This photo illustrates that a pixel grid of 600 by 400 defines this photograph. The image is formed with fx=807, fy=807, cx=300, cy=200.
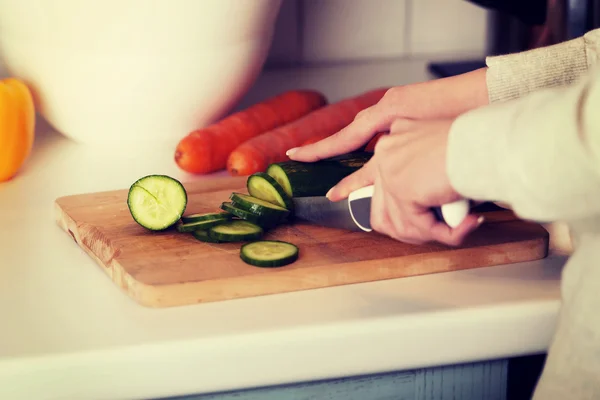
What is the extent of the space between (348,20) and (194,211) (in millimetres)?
889

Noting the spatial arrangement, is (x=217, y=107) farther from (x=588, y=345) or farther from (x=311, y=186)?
(x=588, y=345)

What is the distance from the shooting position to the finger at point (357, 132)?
3.18 ft

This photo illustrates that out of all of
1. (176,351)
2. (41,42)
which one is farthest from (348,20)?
(176,351)

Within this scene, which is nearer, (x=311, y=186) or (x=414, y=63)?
(x=311, y=186)

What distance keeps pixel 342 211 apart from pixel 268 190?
0.11 meters

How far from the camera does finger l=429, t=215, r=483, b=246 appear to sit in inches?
30.1

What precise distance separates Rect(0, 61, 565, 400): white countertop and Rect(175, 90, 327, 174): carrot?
1.18ft

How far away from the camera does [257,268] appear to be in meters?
0.83

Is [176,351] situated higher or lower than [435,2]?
lower

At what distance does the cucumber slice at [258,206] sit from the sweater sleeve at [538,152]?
0.31 metres

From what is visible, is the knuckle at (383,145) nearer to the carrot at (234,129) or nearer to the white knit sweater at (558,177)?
the white knit sweater at (558,177)

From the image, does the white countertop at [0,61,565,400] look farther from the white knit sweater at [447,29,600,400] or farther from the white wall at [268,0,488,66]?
the white wall at [268,0,488,66]

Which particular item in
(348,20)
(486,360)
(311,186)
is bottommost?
(486,360)

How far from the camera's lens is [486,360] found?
793 millimetres
